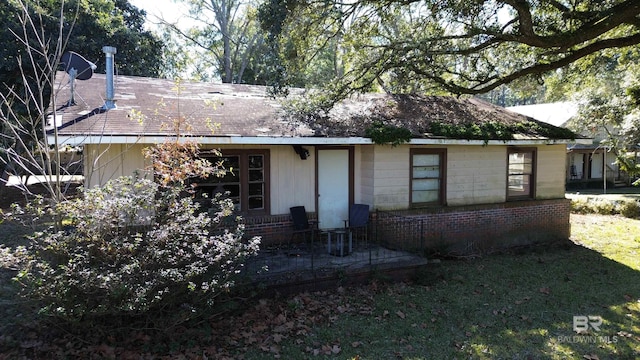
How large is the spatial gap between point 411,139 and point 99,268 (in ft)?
22.5

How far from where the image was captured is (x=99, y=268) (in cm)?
450

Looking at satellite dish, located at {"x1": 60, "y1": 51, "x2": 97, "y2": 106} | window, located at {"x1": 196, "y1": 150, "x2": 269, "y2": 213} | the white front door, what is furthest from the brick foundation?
satellite dish, located at {"x1": 60, "y1": 51, "x2": 97, "y2": 106}

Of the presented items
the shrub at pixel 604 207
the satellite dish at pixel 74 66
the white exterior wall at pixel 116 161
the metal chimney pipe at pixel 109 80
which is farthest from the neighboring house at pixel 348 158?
the shrub at pixel 604 207

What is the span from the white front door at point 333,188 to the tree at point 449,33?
166 cm

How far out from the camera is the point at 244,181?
8.88 metres

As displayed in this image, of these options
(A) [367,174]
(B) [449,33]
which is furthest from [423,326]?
(B) [449,33]

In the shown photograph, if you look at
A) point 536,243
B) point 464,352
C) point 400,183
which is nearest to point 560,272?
point 536,243

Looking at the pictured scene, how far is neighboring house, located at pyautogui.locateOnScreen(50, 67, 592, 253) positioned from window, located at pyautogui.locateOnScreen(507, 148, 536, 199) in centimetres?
3

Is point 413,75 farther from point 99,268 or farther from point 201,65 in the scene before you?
point 201,65

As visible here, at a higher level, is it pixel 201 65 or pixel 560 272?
pixel 201 65

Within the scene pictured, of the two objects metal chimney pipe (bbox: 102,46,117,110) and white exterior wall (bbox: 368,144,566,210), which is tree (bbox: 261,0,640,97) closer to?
white exterior wall (bbox: 368,144,566,210)

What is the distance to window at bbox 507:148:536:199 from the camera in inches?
450

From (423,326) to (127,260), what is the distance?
13.8ft

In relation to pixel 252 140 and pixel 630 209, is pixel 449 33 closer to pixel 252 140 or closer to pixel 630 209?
pixel 252 140
